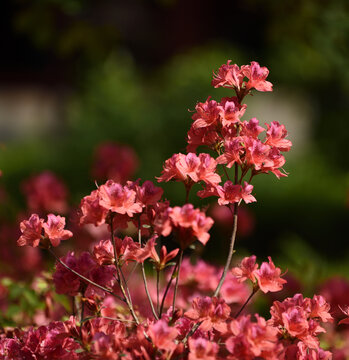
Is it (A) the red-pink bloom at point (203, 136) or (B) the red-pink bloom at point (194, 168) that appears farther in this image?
(A) the red-pink bloom at point (203, 136)

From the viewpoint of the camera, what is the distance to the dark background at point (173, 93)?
3354 mm

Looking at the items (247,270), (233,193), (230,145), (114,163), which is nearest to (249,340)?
(247,270)

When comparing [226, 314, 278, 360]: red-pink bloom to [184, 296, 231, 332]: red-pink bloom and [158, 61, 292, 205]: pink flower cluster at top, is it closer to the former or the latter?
[184, 296, 231, 332]: red-pink bloom

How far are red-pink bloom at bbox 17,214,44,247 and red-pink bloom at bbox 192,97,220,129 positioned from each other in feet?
1.41

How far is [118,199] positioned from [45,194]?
7.14 ft

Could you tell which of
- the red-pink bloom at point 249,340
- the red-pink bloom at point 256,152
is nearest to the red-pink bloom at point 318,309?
the red-pink bloom at point 249,340

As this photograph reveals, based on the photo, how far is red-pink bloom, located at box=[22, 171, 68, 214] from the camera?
3.32m

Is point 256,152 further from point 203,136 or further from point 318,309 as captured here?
point 318,309

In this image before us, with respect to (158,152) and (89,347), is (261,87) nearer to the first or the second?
(89,347)

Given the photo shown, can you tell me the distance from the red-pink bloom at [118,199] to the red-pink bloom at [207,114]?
0.24 meters

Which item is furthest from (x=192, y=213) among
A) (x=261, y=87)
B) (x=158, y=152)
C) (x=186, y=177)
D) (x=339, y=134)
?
(x=339, y=134)

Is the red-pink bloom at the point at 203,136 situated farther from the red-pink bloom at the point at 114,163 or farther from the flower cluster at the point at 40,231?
the red-pink bloom at the point at 114,163

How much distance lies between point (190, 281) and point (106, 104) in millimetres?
6263

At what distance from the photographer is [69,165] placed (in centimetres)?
760
